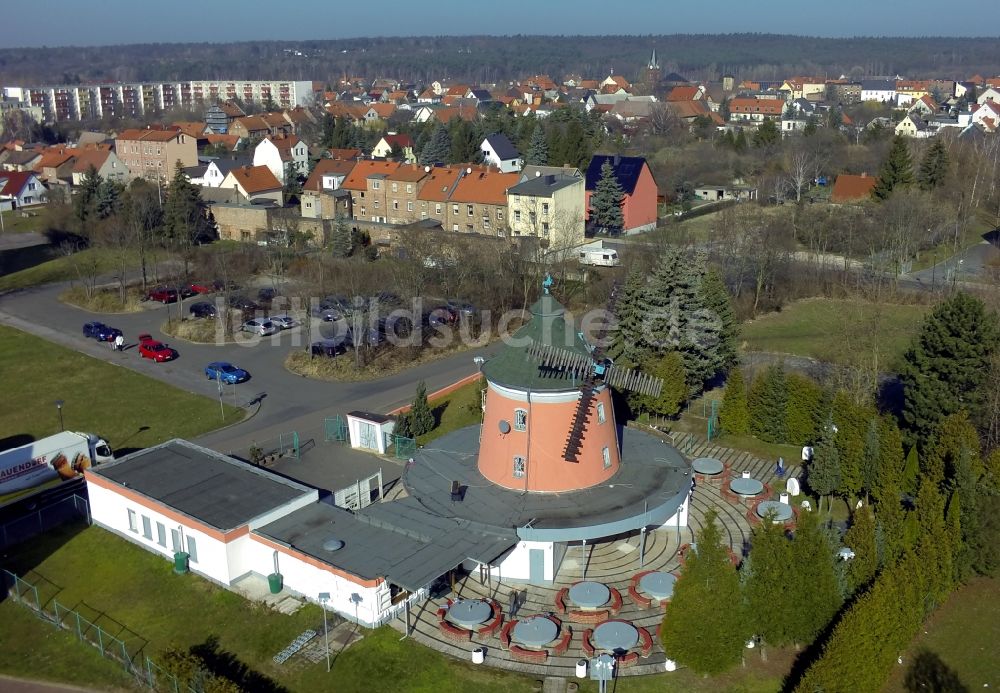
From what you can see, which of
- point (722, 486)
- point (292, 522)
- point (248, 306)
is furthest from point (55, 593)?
point (248, 306)

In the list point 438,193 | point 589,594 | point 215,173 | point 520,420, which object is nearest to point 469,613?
point 589,594

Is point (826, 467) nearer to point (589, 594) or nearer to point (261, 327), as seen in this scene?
point (589, 594)

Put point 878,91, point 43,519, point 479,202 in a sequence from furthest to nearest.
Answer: point 878,91 → point 479,202 → point 43,519

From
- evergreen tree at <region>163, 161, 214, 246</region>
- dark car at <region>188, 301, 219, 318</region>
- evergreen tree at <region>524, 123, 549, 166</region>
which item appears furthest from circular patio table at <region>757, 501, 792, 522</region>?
evergreen tree at <region>524, 123, 549, 166</region>

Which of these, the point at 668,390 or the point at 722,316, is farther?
the point at 722,316

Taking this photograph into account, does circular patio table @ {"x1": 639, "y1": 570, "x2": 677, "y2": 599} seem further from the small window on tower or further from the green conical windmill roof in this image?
the green conical windmill roof

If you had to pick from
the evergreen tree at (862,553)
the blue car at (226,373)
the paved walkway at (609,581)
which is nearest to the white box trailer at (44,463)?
the blue car at (226,373)
